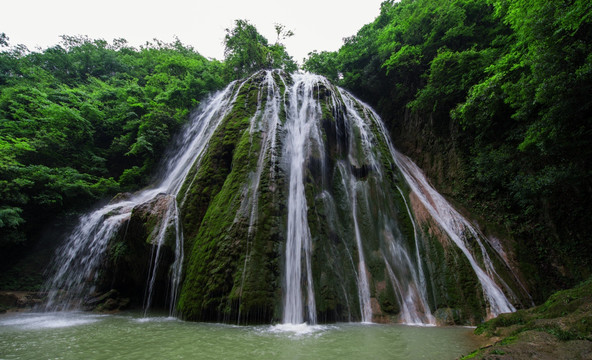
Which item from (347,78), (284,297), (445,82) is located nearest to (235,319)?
(284,297)

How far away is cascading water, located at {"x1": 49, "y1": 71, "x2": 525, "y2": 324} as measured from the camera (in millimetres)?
5457

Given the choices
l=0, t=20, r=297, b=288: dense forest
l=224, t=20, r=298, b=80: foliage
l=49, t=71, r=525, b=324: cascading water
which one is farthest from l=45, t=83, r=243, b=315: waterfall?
l=224, t=20, r=298, b=80: foliage

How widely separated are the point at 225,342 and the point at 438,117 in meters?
13.2

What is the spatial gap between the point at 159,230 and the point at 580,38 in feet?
40.4

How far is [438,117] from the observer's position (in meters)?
12.0

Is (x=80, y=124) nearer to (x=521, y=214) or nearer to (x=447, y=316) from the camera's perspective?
(x=447, y=316)

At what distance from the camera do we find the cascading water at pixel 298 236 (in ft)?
17.9

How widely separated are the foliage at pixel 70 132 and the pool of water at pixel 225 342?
7.36 m

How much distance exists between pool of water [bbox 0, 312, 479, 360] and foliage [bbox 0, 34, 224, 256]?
7361mm

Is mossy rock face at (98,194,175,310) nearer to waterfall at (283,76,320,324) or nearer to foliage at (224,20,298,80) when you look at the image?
waterfall at (283,76,320,324)

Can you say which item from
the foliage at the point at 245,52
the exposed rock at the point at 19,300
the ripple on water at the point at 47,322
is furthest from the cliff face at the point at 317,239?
the foliage at the point at 245,52

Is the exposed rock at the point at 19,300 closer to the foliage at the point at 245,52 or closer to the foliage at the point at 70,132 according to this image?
the foliage at the point at 70,132

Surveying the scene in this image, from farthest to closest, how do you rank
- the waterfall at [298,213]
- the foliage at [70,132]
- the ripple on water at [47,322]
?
the foliage at [70,132]
the waterfall at [298,213]
the ripple on water at [47,322]

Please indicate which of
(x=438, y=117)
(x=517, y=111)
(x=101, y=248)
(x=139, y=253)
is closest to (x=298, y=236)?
(x=139, y=253)
